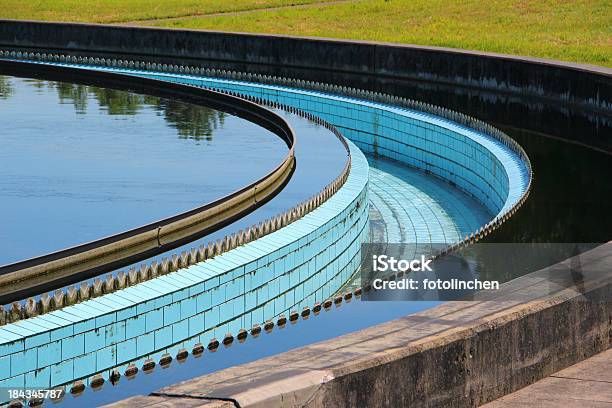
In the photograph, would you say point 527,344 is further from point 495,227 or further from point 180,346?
point 495,227

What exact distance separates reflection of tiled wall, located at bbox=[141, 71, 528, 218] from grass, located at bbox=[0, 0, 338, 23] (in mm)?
19901

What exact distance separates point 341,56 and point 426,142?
977 cm

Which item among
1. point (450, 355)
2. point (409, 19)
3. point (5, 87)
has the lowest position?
point (5, 87)

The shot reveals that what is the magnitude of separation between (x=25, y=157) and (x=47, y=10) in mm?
32229

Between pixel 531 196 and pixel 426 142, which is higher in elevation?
pixel 531 196

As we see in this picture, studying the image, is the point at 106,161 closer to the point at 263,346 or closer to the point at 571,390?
the point at 263,346

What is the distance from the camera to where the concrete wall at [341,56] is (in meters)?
25.0

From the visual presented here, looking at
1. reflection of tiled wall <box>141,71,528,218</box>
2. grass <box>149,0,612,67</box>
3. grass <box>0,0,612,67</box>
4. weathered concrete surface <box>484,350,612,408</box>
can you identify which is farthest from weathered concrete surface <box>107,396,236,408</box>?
grass <box>149,0,612,67</box>

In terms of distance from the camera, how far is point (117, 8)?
48875 mm

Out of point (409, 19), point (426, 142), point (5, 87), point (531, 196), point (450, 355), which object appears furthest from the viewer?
point (409, 19)

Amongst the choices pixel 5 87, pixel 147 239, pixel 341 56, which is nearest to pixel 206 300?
pixel 147 239

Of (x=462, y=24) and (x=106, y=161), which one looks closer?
(x=106, y=161)

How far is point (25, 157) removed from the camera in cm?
1697

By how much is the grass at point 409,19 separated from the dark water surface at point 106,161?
14.3 m
